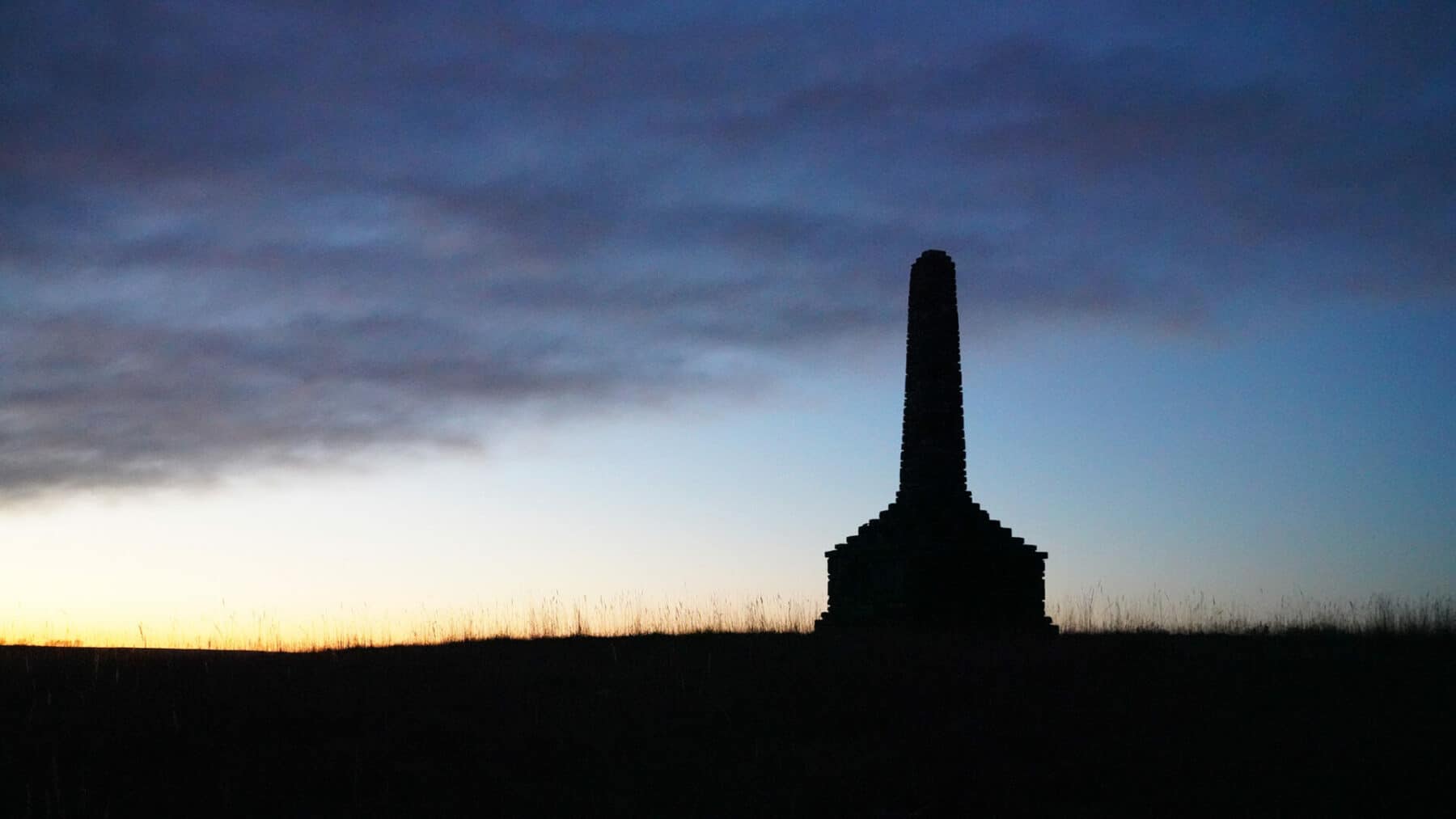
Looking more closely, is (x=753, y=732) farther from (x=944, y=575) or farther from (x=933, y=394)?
(x=933, y=394)

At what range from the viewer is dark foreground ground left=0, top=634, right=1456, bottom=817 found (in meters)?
10.2

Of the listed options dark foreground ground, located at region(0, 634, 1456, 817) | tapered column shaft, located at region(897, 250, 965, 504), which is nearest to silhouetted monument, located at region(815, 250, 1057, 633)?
tapered column shaft, located at region(897, 250, 965, 504)

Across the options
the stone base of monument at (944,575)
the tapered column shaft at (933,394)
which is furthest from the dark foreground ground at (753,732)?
the tapered column shaft at (933,394)

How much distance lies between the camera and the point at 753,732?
12.3 metres

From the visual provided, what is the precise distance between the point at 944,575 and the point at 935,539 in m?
0.61

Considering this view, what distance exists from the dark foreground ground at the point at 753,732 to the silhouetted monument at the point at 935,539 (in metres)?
3.72

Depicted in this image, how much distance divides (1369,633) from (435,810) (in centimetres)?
1350

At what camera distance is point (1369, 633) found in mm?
17547

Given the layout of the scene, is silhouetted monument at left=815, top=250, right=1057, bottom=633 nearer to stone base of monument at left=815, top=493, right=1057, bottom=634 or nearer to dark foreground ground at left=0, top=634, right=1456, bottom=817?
stone base of monument at left=815, top=493, right=1057, bottom=634

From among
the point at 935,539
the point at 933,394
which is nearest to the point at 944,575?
the point at 935,539

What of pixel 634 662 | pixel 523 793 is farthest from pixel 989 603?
pixel 523 793

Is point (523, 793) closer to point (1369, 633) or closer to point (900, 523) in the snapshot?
point (900, 523)

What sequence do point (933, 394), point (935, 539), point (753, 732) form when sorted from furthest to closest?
1. point (933, 394)
2. point (935, 539)
3. point (753, 732)

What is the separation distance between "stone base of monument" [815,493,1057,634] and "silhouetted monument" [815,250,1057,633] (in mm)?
14
